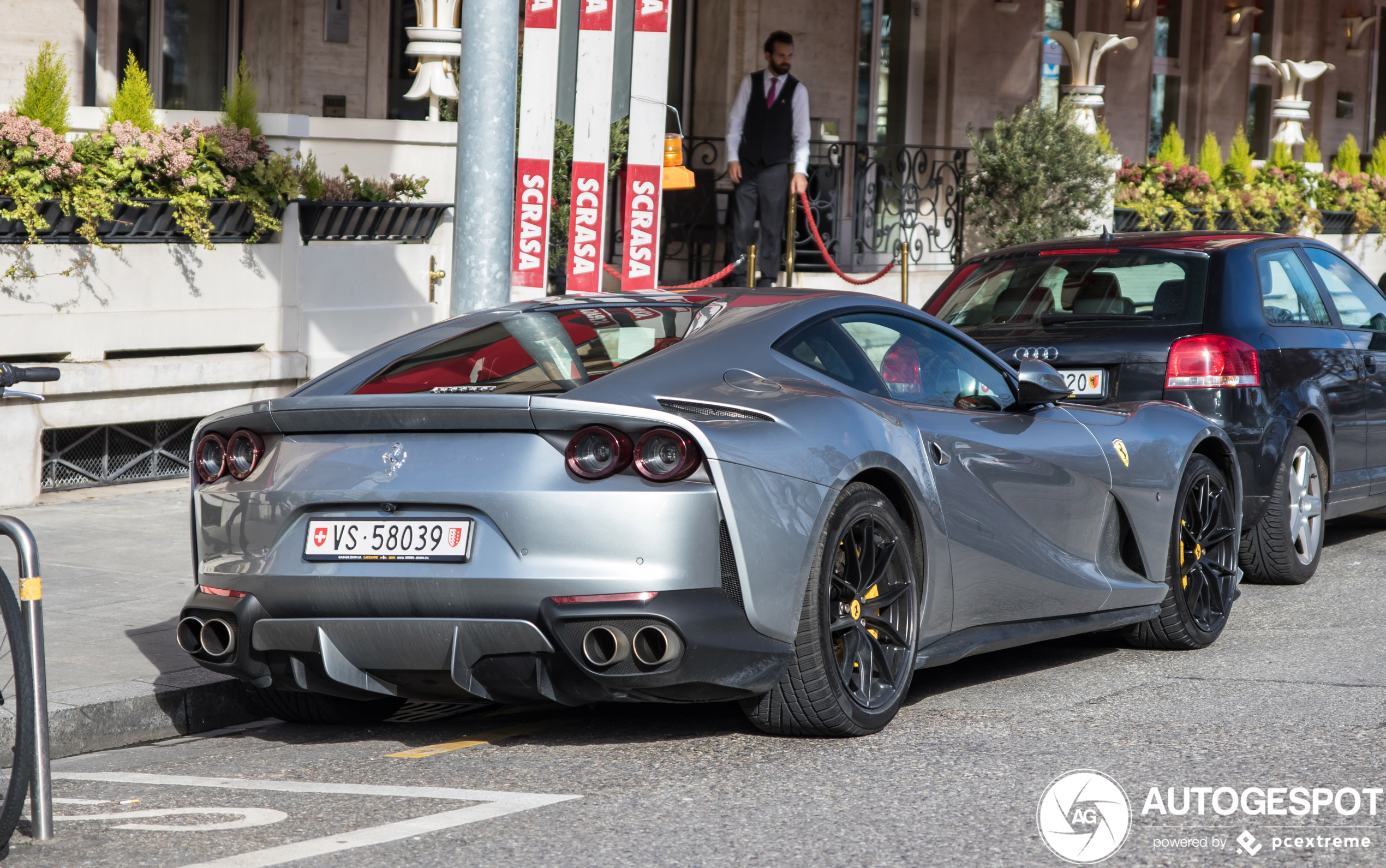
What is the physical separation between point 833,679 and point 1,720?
2410mm

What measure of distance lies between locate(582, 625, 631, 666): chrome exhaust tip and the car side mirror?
2069 millimetres

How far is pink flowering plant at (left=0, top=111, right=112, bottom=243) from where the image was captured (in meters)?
9.01

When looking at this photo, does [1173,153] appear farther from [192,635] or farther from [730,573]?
[192,635]

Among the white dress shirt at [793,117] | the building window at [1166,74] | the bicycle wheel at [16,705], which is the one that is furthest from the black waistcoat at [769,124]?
the building window at [1166,74]

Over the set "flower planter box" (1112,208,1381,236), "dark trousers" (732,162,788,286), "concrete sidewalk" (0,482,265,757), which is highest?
"flower planter box" (1112,208,1381,236)

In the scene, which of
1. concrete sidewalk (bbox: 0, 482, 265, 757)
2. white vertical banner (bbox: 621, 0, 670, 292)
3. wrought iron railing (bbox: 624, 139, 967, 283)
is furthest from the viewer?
wrought iron railing (bbox: 624, 139, 967, 283)

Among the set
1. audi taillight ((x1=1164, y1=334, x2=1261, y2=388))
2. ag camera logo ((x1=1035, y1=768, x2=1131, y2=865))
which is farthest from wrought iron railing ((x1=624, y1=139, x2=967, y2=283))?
ag camera logo ((x1=1035, y1=768, x2=1131, y2=865))

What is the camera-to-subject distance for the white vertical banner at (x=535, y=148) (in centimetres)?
807

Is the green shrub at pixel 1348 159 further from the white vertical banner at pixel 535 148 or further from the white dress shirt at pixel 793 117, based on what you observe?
the white vertical banner at pixel 535 148

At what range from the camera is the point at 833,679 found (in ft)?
16.3

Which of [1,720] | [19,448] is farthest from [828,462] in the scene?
[19,448]

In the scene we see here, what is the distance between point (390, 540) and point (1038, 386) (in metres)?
2.41

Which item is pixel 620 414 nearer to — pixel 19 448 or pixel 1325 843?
pixel 1325 843

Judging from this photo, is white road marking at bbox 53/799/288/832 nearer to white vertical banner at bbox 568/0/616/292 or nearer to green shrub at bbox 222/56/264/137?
white vertical banner at bbox 568/0/616/292
